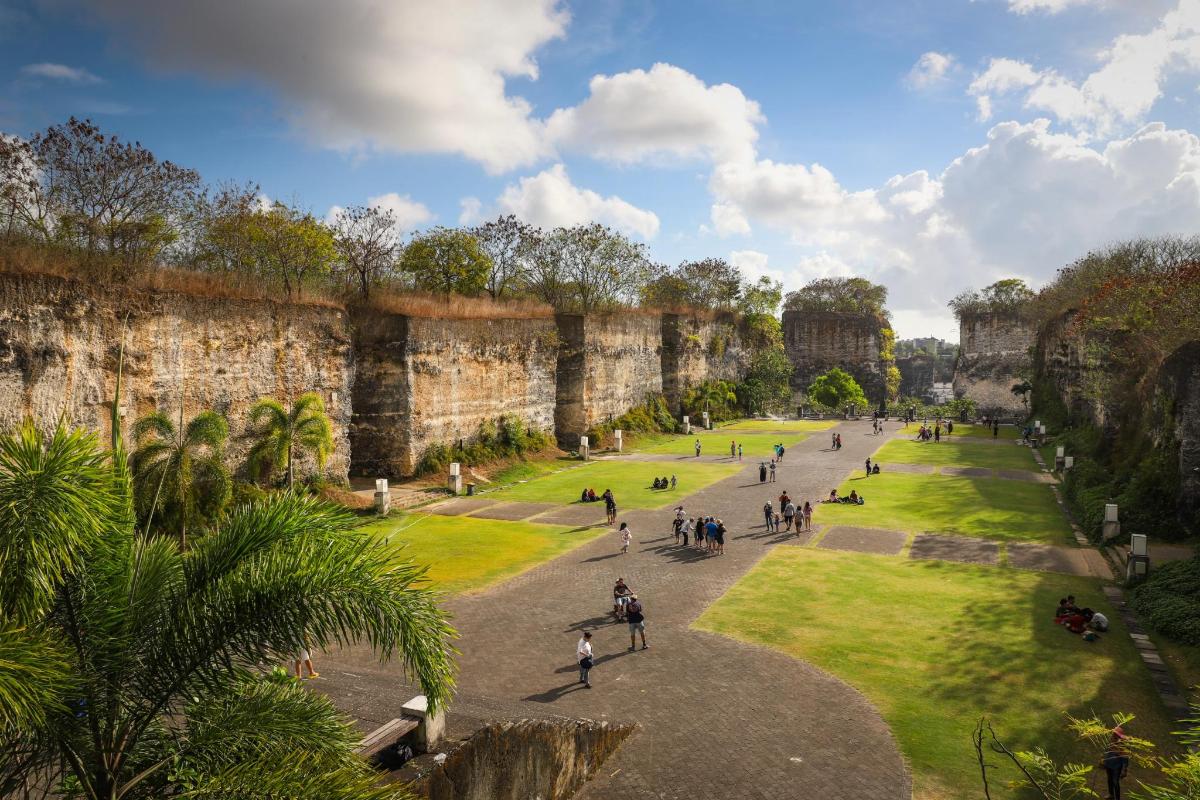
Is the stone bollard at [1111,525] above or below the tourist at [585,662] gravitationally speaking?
above

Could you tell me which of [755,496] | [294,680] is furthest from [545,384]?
[294,680]

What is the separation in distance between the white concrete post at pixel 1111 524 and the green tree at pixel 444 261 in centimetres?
2932

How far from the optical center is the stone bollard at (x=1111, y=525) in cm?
1912

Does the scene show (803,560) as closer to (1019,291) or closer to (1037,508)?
(1037,508)

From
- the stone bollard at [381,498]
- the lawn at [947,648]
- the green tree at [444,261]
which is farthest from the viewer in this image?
the green tree at [444,261]

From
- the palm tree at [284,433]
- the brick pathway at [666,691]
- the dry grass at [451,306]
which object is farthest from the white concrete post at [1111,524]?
the dry grass at [451,306]

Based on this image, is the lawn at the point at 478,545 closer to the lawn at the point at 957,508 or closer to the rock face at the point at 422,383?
the rock face at the point at 422,383

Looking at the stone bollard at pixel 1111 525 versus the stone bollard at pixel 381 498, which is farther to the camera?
the stone bollard at pixel 381 498

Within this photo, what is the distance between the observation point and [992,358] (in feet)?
212

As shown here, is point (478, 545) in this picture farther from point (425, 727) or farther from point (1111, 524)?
point (1111, 524)

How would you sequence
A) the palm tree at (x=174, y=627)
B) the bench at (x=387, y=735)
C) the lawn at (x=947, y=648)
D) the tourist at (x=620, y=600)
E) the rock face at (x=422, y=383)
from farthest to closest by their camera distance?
the rock face at (x=422, y=383)
the tourist at (x=620, y=600)
the lawn at (x=947, y=648)
the bench at (x=387, y=735)
the palm tree at (x=174, y=627)

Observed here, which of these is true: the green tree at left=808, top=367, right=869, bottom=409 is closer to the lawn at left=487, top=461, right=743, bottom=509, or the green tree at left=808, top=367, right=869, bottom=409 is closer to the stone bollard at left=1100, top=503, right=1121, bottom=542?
the lawn at left=487, top=461, right=743, bottom=509

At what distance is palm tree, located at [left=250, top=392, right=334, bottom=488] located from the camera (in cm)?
2122

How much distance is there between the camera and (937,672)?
1188cm
